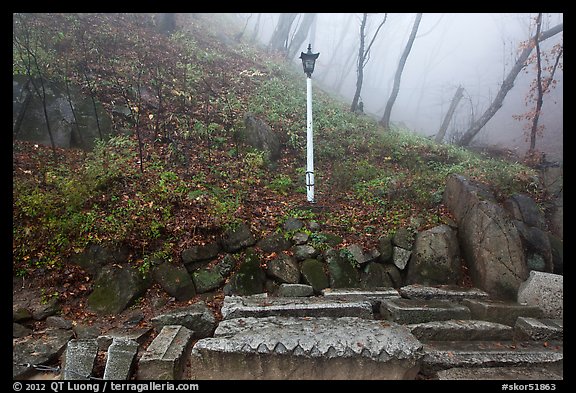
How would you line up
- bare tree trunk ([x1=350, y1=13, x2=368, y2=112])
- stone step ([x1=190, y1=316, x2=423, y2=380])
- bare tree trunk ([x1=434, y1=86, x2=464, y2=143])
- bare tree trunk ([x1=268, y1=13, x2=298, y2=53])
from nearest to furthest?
stone step ([x1=190, y1=316, x2=423, y2=380])
bare tree trunk ([x1=350, y1=13, x2=368, y2=112])
bare tree trunk ([x1=434, y1=86, x2=464, y2=143])
bare tree trunk ([x1=268, y1=13, x2=298, y2=53])

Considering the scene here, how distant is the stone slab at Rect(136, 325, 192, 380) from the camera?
12.9 feet

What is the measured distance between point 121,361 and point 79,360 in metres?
0.53

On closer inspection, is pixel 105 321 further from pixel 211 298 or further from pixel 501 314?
pixel 501 314

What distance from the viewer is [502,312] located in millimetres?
5324

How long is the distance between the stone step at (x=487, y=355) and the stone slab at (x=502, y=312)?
549mm

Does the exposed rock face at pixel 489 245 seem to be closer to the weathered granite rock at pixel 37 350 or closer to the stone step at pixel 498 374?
the stone step at pixel 498 374

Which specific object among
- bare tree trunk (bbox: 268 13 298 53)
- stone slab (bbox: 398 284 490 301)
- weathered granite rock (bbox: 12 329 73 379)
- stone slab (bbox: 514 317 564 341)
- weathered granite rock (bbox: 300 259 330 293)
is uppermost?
bare tree trunk (bbox: 268 13 298 53)

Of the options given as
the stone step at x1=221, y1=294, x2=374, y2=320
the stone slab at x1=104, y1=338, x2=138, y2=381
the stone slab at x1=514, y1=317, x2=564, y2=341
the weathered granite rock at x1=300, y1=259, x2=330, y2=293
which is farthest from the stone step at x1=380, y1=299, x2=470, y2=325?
the stone slab at x1=104, y1=338, x2=138, y2=381

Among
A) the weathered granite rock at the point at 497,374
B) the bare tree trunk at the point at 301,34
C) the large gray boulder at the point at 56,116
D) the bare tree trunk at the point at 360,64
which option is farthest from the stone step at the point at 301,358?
the bare tree trunk at the point at 301,34

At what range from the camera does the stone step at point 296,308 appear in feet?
16.5

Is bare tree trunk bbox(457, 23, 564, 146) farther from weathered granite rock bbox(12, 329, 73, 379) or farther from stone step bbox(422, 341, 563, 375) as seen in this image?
weathered granite rock bbox(12, 329, 73, 379)

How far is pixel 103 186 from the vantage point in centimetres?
685

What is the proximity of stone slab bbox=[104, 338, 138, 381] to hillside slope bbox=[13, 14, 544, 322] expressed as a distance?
4.85ft
